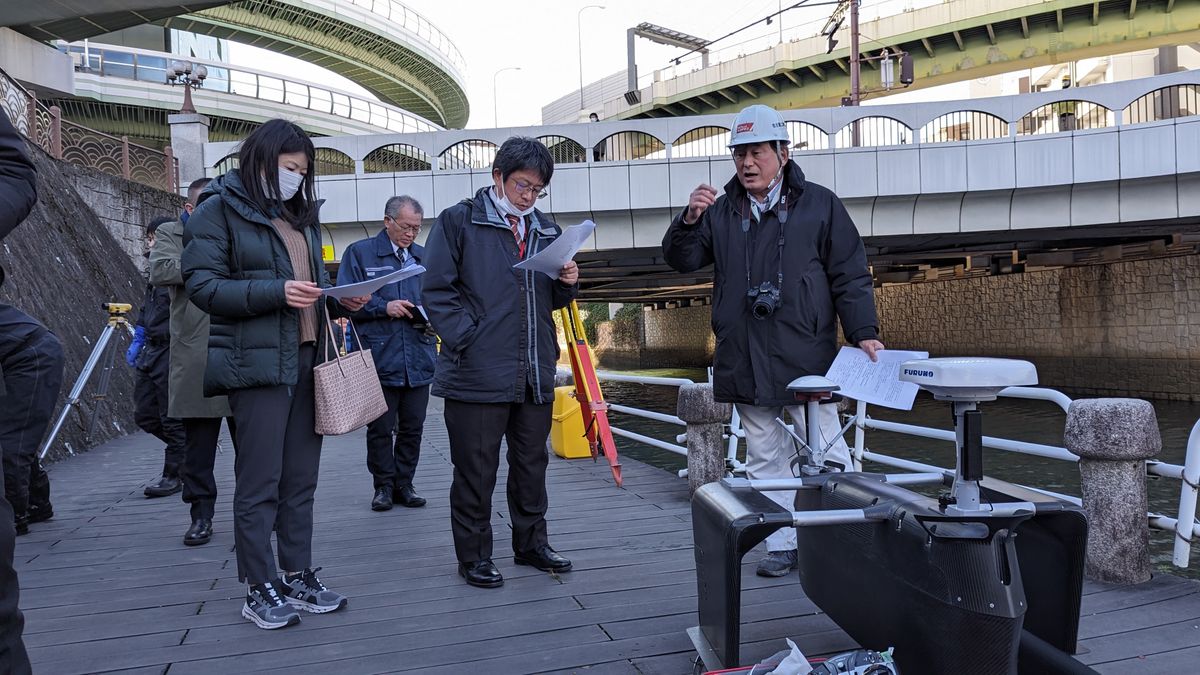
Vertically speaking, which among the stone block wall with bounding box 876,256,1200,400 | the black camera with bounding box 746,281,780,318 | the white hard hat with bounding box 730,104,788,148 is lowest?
the stone block wall with bounding box 876,256,1200,400

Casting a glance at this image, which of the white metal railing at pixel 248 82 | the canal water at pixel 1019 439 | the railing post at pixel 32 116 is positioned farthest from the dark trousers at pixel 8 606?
the white metal railing at pixel 248 82

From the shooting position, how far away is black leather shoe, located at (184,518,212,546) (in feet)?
17.7

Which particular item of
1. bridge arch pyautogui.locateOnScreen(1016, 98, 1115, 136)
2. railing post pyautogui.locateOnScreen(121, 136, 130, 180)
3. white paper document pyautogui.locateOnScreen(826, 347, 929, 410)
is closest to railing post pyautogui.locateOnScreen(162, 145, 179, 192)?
railing post pyautogui.locateOnScreen(121, 136, 130, 180)

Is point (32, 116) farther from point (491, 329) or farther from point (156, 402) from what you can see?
point (491, 329)

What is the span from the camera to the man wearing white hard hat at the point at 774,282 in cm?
402

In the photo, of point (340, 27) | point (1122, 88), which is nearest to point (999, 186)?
point (1122, 88)

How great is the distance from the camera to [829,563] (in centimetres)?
304

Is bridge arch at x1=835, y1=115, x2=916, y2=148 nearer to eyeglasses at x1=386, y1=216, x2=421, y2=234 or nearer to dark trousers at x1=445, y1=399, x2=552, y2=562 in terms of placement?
eyeglasses at x1=386, y1=216, x2=421, y2=234

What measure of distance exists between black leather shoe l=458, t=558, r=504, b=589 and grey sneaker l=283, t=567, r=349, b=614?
24.2 inches

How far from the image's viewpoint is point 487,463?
4.37 meters

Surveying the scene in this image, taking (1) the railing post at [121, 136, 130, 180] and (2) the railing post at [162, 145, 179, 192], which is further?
(2) the railing post at [162, 145, 179, 192]

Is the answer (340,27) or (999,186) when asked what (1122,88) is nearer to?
(999,186)

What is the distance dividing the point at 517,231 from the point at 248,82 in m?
42.6

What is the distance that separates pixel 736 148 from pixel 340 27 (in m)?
50.6
